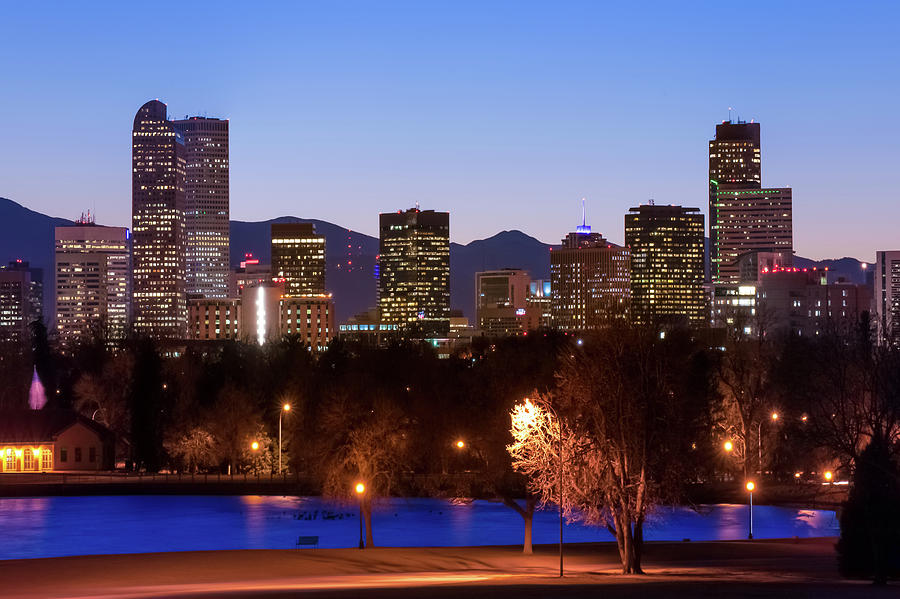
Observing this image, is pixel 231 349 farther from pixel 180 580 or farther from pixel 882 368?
pixel 180 580

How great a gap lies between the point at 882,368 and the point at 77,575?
162ft

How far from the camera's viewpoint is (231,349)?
4783 inches

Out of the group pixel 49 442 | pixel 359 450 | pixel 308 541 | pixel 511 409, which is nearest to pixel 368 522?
pixel 308 541

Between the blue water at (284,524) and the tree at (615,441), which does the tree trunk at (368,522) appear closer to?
the blue water at (284,524)

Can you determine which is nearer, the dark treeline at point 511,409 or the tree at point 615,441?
the tree at point 615,441

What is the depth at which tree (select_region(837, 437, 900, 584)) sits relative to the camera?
40.8m

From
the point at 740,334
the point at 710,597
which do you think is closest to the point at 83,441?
the point at 740,334

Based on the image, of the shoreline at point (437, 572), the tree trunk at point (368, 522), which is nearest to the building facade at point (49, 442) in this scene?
the tree trunk at point (368, 522)

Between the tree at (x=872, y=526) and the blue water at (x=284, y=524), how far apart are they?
846 inches

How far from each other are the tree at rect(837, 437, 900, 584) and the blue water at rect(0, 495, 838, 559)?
70.5ft

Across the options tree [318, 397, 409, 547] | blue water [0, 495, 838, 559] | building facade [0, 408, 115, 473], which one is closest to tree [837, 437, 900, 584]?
blue water [0, 495, 838, 559]

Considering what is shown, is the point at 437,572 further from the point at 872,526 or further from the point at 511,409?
the point at 872,526

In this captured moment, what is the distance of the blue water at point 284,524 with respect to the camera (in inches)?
2467

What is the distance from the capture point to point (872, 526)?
135ft
